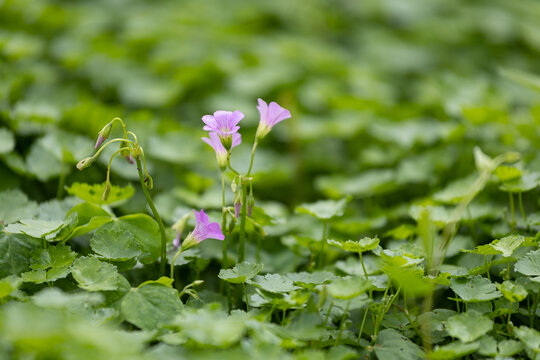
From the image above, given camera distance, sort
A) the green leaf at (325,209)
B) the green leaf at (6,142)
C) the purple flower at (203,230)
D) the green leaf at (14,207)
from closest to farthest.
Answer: the purple flower at (203,230) → the green leaf at (14,207) → the green leaf at (325,209) → the green leaf at (6,142)

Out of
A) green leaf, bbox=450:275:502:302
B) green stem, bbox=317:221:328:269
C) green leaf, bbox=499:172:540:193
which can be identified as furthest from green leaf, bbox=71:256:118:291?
green leaf, bbox=499:172:540:193

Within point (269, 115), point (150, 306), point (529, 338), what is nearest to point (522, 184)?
point (529, 338)

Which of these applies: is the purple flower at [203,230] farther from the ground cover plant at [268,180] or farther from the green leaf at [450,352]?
the green leaf at [450,352]

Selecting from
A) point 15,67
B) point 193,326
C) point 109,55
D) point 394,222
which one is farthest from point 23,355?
point 109,55

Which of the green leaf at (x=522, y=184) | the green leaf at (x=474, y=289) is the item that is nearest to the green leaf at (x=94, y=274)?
the green leaf at (x=474, y=289)

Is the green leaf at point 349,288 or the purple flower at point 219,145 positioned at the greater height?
the purple flower at point 219,145

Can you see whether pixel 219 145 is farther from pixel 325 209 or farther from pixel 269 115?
pixel 325 209
